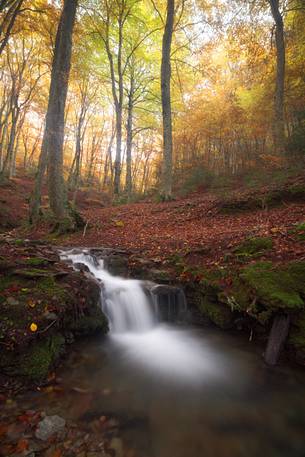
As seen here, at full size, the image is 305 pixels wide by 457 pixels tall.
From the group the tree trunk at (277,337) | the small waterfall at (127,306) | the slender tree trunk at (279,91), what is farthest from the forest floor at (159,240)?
the slender tree trunk at (279,91)

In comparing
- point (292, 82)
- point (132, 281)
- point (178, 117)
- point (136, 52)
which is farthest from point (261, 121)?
point (132, 281)

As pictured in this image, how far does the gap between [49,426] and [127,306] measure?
8.90ft

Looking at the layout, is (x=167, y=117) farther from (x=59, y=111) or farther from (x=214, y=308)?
(x=214, y=308)

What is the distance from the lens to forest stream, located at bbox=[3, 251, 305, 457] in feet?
8.06

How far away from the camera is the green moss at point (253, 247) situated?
16.2 feet

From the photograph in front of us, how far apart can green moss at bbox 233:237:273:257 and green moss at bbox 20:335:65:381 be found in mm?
3611

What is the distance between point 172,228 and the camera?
8531 mm

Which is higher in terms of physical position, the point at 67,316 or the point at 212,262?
the point at 212,262

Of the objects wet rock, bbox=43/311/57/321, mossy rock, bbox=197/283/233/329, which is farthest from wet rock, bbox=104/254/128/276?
wet rock, bbox=43/311/57/321

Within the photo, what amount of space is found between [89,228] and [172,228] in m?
2.97

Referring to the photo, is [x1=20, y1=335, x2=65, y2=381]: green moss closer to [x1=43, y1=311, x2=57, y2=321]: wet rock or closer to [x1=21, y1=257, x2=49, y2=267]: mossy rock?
[x1=43, y1=311, x2=57, y2=321]: wet rock

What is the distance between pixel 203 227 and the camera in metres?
7.96

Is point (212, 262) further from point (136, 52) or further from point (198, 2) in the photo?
point (136, 52)

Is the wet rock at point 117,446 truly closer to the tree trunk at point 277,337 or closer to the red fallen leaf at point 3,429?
the red fallen leaf at point 3,429
